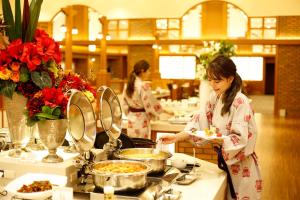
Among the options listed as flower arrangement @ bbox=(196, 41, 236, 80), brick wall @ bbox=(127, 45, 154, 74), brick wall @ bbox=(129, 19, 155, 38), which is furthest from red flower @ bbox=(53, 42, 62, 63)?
brick wall @ bbox=(127, 45, 154, 74)

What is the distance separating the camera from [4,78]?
2215mm

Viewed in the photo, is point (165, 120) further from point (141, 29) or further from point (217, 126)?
point (141, 29)

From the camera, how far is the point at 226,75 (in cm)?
266

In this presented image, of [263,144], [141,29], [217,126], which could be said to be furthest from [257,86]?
[217,126]

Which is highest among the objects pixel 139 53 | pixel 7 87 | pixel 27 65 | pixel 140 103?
pixel 139 53

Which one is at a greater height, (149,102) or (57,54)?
(57,54)

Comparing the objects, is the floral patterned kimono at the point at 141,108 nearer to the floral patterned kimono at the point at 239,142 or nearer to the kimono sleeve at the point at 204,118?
the kimono sleeve at the point at 204,118

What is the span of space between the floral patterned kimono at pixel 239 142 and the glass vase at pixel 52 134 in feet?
2.84

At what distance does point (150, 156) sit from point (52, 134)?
707 mm

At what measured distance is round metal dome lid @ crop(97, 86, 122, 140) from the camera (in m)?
2.62

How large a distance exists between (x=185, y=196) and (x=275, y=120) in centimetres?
1212

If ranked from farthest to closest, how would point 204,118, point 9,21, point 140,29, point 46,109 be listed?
point 140,29, point 204,118, point 9,21, point 46,109

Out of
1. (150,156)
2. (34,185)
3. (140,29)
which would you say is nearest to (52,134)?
(34,185)

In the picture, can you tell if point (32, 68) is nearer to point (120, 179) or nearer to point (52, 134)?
point (52, 134)
